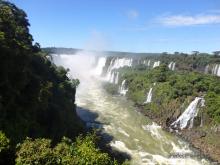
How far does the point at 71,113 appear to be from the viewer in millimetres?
46781

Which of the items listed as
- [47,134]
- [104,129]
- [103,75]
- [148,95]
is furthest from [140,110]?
[103,75]

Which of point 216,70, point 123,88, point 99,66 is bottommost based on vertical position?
point 123,88

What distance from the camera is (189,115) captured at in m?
54.8

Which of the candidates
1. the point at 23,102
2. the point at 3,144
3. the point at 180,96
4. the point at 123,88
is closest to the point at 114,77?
the point at 123,88

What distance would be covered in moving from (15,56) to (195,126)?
A: 29.7 metres

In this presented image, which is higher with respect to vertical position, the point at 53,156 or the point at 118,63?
the point at 53,156

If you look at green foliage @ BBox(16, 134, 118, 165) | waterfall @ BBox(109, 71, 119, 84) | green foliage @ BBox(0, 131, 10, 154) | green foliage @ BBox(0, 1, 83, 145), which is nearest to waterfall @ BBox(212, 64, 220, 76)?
waterfall @ BBox(109, 71, 119, 84)

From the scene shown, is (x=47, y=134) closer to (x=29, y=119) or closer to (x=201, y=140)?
(x=29, y=119)

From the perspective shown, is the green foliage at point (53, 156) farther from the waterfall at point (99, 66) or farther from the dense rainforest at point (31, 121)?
the waterfall at point (99, 66)

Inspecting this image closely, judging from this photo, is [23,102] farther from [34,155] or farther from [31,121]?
[34,155]

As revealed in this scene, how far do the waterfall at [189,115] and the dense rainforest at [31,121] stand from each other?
1719 centimetres

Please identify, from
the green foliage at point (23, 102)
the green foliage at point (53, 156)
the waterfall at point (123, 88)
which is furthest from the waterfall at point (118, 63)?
the green foliage at point (53, 156)

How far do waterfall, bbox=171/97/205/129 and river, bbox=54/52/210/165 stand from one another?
323 centimetres

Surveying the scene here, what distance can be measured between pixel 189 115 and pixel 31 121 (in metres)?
27.8
